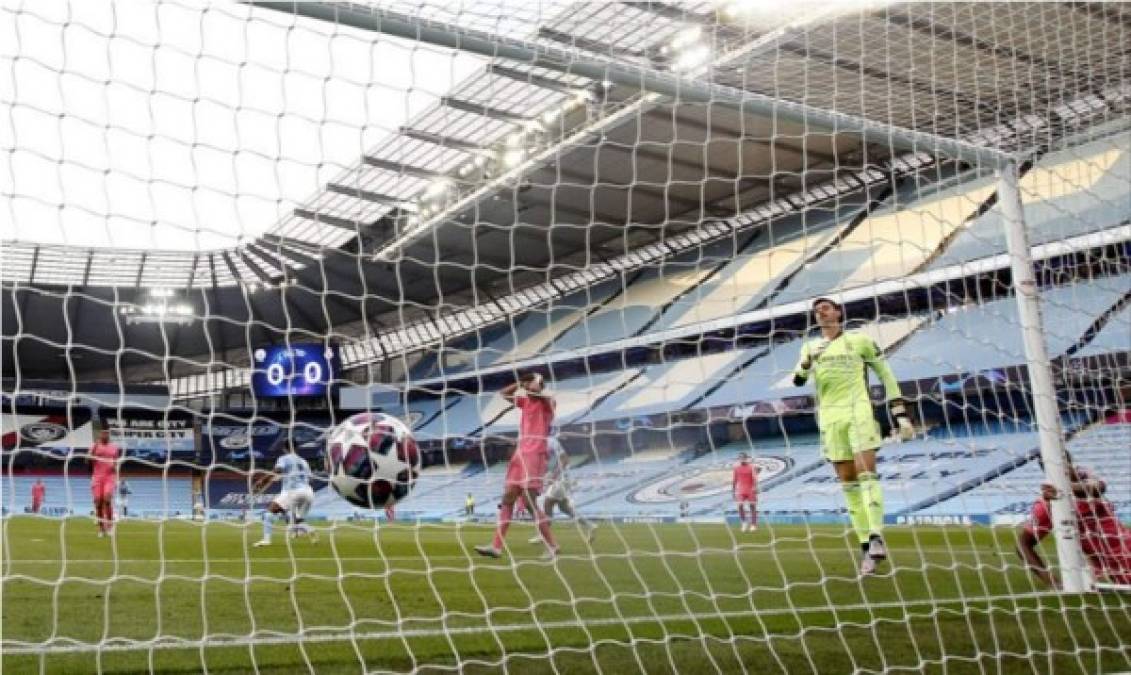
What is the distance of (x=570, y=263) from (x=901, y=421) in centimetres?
192

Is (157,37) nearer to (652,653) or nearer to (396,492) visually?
(652,653)

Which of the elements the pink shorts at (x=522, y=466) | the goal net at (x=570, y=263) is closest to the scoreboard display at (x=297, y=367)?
the goal net at (x=570, y=263)

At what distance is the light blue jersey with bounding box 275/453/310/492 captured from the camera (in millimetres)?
8663

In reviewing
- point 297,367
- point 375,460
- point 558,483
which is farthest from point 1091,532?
point 297,367

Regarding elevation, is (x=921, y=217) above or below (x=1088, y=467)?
above

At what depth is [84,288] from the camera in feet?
79.4

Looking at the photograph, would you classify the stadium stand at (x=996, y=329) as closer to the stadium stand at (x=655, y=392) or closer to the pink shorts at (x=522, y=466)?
the stadium stand at (x=655, y=392)

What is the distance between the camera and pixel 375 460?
521 cm

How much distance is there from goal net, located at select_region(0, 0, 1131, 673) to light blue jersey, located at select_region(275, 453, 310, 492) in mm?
50

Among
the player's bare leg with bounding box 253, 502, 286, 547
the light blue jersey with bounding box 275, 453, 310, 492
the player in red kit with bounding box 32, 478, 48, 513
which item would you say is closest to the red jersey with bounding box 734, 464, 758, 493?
the light blue jersey with bounding box 275, 453, 310, 492

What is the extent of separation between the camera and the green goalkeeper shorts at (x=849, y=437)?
186 inches

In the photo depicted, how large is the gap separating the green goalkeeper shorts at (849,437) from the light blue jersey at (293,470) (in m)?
5.12

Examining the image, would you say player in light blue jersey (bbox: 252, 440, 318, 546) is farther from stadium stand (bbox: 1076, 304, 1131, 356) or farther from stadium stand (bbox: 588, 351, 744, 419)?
stadium stand (bbox: 1076, 304, 1131, 356)

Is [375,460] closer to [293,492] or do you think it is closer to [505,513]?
[505,513]
